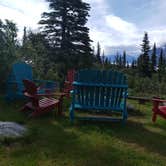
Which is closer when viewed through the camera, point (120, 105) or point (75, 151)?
point (75, 151)

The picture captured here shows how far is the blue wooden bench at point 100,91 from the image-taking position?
5.11m

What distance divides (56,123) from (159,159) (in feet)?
6.97

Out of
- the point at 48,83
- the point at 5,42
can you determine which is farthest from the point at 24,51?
the point at 48,83

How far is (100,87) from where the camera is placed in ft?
16.8

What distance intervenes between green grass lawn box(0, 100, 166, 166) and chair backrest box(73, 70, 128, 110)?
405 millimetres

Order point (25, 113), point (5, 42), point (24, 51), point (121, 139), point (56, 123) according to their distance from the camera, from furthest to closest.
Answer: point (24, 51) < point (5, 42) < point (25, 113) < point (56, 123) < point (121, 139)

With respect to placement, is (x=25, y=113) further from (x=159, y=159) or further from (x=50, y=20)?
(x=50, y=20)

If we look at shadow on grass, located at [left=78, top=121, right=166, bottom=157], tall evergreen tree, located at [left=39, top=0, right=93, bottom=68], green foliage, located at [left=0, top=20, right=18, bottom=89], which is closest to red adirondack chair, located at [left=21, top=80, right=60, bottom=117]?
shadow on grass, located at [left=78, top=121, right=166, bottom=157]

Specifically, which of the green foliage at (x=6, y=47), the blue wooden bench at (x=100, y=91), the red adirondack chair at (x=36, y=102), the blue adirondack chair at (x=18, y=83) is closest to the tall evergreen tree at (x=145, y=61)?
the green foliage at (x=6, y=47)

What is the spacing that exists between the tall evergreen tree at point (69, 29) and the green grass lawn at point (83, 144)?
49.6ft

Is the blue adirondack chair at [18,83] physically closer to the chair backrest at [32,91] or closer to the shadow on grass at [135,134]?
the chair backrest at [32,91]

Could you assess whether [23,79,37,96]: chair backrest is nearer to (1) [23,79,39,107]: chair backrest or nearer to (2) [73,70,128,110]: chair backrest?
(1) [23,79,39,107]: chair backrest

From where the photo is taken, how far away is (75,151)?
3596mm

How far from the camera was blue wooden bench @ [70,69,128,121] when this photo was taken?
5.11 m
